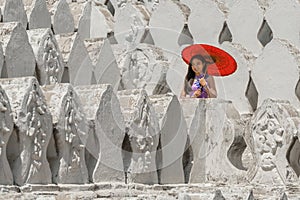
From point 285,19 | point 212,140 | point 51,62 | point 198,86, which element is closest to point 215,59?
point 198,86

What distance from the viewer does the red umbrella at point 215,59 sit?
779cm

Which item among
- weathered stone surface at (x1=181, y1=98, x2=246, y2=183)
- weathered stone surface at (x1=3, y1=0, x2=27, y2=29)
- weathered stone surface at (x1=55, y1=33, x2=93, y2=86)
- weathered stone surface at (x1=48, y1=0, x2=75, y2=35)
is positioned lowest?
weathered stone surface at (x1=181, y1=98, x2=246, y2=183)

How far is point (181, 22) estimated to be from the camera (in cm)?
897

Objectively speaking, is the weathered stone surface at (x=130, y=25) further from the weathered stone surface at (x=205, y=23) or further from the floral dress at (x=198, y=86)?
the floral dress at (x=198, y=86)

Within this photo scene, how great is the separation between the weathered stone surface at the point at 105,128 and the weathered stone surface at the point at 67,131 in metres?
0.18

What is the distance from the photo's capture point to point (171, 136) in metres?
Answer: 7.23

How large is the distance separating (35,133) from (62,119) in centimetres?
31

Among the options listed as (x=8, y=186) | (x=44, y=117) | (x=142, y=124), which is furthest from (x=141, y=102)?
(x=8, y=186)

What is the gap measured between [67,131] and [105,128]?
0.48m

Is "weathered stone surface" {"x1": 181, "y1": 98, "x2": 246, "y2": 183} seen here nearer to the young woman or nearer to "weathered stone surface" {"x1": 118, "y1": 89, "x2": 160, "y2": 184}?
the young woman

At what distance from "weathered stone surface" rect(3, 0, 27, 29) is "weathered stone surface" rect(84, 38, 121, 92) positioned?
2.05ft

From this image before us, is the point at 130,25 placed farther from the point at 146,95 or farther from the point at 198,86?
the point at 146,95

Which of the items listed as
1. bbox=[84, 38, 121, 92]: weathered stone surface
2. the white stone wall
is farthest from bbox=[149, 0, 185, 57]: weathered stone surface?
bbox=[84, 38, 121, 92]: weathered stone surface

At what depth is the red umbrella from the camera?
7785 millimetres
